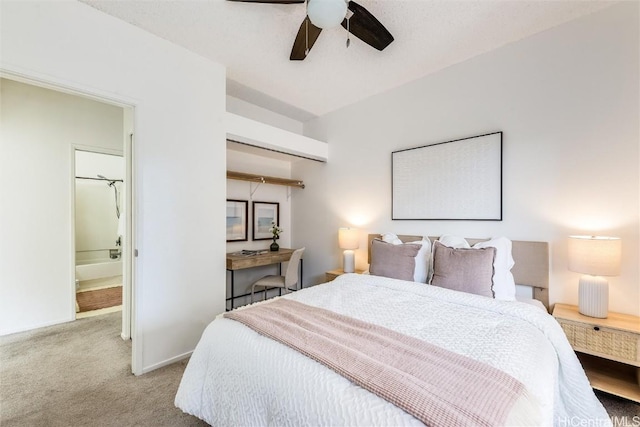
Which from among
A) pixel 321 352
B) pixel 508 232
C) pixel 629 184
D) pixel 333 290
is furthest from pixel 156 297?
pixel 629 184

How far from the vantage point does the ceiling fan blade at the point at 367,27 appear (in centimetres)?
169

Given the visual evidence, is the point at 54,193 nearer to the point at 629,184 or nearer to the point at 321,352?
the point at 321,352

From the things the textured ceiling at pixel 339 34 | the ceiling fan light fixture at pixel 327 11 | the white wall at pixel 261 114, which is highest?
the textured ceiling at pixel 339 34

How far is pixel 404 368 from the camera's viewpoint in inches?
41.3

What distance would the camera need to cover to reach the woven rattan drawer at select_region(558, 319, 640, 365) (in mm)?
1644

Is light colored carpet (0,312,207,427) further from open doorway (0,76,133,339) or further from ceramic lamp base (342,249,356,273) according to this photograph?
ceramic lamp base (342,249,356,273)

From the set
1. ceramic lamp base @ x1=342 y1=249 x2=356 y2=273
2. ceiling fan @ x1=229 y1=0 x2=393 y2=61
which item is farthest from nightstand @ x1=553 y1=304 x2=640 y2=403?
ceiling fan @ x1=229 y1=0 x2=393 y2=61

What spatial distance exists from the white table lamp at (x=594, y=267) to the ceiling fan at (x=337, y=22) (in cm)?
200

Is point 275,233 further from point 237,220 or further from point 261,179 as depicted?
point 261,179

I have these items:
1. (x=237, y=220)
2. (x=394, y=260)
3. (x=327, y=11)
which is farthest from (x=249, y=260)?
(x=327, y=11)

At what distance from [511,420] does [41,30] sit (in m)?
3.16

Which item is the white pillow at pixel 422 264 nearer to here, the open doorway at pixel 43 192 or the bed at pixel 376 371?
the bed at pixel 376 371

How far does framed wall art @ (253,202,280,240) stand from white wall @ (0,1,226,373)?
4.10 ft

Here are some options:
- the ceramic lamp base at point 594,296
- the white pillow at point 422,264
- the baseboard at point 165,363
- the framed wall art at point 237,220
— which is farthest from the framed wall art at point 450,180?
the baseboard at point 165,363
